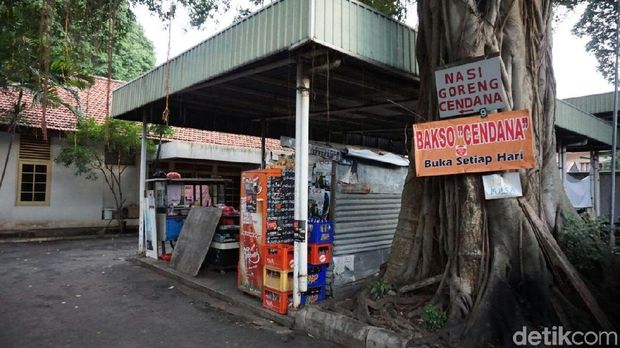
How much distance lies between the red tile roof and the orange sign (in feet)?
30.9

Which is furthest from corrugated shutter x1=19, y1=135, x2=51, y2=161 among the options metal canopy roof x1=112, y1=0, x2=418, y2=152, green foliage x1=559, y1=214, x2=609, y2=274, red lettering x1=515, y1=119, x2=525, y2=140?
green foliage x1=559, y1=214, x2=609, y2=274

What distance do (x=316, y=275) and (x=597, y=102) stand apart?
13855 mm

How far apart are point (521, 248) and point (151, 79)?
730 cm

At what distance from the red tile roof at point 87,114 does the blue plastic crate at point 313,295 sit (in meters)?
8.59

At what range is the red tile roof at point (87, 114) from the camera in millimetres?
13312

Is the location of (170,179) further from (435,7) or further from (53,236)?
(53,236)

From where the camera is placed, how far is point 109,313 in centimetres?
592

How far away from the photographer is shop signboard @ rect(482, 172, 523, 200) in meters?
4.62

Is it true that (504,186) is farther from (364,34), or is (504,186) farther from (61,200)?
(61,200)

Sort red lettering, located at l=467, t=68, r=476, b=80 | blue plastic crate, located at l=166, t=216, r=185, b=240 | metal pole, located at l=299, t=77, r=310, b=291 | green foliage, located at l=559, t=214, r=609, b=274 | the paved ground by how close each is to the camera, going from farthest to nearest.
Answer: blue plastic crate, located at l=166, t=216, r=185, b=240 → metal pole, located at l=299, t=77, r=310, b=291 → the paved ground → red lettering, located at l=467, t=68, r=476, b=80 → green foliage, located at l=559, t=214, r=609, b=274

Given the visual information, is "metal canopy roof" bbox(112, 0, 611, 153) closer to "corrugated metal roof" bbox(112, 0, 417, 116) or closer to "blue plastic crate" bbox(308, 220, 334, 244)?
"corrugated metal roof" bbox(112, 0, 417, 116)

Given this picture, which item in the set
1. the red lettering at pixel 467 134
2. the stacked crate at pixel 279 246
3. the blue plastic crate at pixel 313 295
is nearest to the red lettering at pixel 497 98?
the red lettering at pixel 467 134

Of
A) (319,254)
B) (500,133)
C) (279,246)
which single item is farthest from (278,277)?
(500,133)

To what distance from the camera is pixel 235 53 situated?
6.05 metres
